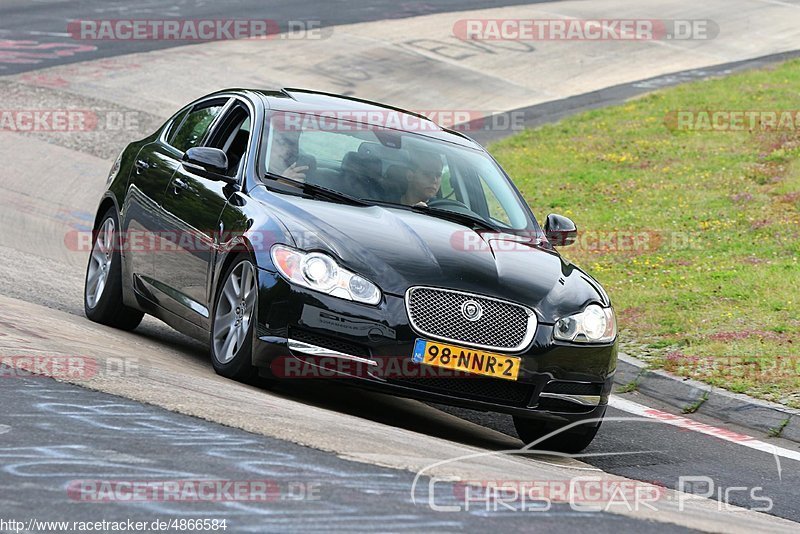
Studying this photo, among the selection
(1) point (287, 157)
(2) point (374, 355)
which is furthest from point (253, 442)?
(1) point (287, 157)

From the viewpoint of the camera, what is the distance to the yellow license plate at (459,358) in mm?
6891

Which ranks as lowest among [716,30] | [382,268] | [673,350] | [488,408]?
[716,30]

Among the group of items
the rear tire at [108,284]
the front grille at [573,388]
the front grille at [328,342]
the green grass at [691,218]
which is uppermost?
the front grille at [328,342]

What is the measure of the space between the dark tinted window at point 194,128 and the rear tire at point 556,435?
3017 millimetres

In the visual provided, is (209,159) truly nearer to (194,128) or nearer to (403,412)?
(194,128)

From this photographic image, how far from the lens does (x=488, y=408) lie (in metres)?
7.09

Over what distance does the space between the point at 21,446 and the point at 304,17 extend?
24.9 meters

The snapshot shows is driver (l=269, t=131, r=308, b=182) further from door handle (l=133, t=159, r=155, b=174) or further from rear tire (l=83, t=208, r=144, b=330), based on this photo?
rear tire (l=83, t=208, r=144, b=330)

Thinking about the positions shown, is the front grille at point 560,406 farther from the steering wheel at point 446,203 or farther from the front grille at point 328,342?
the steering wheel at point 446,203

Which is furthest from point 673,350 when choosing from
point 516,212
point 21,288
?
point 21,288

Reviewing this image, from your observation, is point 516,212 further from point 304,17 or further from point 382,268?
point 304,17

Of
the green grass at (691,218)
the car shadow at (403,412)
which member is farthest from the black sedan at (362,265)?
the green grass at (691,218)

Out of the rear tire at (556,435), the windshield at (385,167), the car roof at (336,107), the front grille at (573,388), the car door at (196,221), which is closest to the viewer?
the front grille at (573,388)

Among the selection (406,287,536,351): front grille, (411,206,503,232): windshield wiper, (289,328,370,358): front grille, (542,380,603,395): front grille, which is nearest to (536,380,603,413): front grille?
(542,380,603,395): front grille
